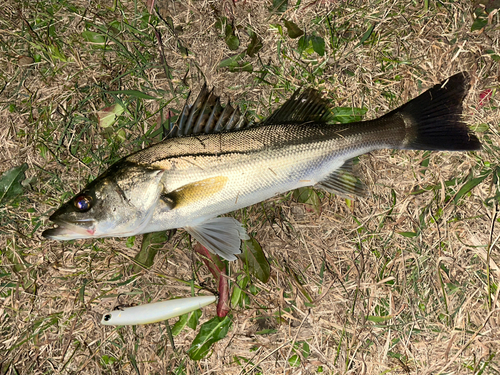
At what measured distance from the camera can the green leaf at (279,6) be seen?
3.17 metres

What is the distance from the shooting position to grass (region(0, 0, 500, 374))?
305 centimetres

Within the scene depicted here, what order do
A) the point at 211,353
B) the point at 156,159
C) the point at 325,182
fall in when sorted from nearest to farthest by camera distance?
the point at 156,159 < the point at 325,182 < the point at 211,353

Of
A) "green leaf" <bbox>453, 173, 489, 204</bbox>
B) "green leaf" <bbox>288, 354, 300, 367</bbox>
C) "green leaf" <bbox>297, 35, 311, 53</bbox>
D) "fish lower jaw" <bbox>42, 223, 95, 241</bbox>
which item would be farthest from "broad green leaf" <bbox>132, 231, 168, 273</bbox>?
"green leaf" <bbox>453, 173, 489, 204</bbox>

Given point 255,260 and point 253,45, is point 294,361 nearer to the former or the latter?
point 255,260

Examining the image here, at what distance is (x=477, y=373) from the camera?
2969 mm

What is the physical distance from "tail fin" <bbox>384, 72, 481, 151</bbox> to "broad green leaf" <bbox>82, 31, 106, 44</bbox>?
2765 mm

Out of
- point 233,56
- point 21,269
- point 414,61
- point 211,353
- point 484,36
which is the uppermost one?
point 484,36

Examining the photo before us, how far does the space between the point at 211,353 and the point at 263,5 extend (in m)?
3.30

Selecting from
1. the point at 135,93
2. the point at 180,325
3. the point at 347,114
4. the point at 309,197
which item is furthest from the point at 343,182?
the point at 135,93

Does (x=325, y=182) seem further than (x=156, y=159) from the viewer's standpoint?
Yes

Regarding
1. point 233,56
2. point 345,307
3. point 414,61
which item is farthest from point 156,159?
point 414,61

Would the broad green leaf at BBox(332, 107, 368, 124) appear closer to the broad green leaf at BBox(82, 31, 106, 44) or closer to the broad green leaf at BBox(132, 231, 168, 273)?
the broad green leaf at BBox(132, 231, 168, 273)

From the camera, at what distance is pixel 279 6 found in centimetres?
319

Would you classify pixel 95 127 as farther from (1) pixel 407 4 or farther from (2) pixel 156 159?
(1) pixel 407 4
